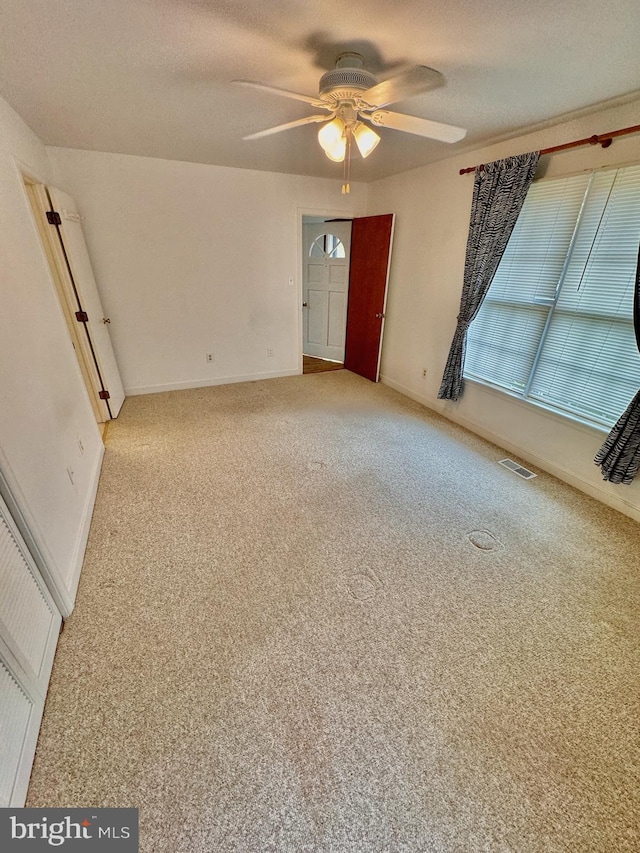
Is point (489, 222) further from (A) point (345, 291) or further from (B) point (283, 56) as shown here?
(A) point (345, 291)

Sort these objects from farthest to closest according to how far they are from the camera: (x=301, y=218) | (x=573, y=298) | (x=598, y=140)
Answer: (x=301, y=218) → (x=573, y=298) → (x=598, y=140)

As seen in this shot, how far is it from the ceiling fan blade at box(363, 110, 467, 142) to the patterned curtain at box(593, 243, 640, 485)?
54.4 inches

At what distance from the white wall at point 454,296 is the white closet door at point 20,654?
10.8 ft

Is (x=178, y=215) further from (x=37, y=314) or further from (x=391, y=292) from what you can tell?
(x=391, y=292)

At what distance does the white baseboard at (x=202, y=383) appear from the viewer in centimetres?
395

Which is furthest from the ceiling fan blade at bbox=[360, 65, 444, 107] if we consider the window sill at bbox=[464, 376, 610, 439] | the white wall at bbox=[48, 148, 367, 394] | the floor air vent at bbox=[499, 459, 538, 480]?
the white wall at bbox=[48, 148, 367, 394]

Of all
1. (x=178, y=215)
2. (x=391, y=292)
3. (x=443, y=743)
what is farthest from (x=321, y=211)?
(x=443, y=743)

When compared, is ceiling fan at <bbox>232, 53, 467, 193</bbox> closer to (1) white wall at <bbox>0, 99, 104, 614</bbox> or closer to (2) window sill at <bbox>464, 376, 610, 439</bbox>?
(1) white wall at <bbox>0, 99, 104, 614</bbox>

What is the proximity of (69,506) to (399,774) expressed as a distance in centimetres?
192

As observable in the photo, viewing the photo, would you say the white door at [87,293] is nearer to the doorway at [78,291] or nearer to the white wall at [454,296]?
the doorway at [78,291]

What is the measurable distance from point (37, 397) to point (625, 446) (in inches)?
134

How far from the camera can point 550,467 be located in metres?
2.72

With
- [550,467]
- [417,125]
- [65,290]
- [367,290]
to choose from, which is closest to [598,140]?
[417,125]

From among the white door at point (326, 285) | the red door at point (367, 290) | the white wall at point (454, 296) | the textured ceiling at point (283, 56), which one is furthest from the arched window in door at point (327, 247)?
the textured ceiling at point (283, 56)
